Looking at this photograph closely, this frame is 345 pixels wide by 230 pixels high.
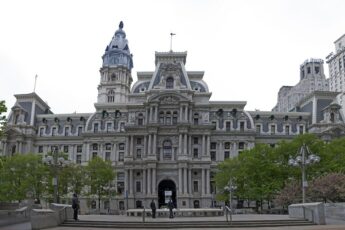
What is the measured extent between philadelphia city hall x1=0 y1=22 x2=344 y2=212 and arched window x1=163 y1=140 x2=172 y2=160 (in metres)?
0.13

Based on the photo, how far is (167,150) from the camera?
273 ft

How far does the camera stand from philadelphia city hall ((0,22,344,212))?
81438 millimetres

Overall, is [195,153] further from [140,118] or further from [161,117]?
[140,118]

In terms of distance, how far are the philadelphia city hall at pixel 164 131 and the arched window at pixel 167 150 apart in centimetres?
13

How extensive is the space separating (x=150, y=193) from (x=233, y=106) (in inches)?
1012

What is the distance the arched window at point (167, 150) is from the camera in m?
82.9

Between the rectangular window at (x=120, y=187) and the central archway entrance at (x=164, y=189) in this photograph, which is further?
the rectangular window at (x=120, y=187)

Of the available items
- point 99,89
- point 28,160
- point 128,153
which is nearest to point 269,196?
point 128,153

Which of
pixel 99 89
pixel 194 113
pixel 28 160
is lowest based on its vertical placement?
pixel 28 160

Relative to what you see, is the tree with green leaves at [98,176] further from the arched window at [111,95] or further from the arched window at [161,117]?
the arched window at [111,95]

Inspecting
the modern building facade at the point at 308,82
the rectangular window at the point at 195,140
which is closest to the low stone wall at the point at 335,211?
the rectangular window at the point at 195,140

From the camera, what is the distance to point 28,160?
226 feet

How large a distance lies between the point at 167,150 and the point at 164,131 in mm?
3689

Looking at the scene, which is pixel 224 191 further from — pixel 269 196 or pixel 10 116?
pixel 10 116
